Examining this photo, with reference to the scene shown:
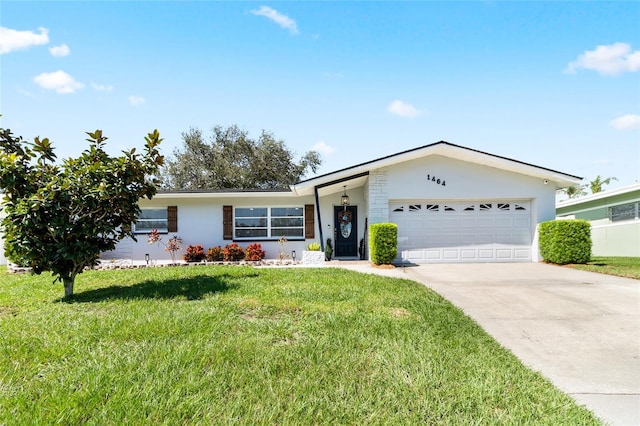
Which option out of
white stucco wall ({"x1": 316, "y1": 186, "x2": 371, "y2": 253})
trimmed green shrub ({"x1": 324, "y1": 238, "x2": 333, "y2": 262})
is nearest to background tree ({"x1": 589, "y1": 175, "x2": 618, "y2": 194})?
white stucco wall ({"x1": 316, "y1": 186, "x2": 371, "y2": 253})

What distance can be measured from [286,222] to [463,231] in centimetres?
668

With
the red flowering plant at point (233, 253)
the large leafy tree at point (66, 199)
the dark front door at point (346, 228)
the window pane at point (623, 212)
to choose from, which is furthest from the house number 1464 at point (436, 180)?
the window pane at point (623, 212)

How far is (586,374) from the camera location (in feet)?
10.7

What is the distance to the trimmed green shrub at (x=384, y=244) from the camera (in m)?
10.9

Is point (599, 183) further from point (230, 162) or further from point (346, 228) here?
point (230, 162)

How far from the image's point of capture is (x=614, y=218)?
16.5 meters

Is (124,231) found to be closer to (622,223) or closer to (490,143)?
(490,143)

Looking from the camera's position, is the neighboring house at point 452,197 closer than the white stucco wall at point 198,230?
Yes

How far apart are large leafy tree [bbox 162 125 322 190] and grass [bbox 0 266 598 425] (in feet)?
64.5

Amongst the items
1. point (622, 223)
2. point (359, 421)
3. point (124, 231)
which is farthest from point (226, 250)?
point (622, 223)

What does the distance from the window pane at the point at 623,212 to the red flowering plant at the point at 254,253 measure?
16.1 metres

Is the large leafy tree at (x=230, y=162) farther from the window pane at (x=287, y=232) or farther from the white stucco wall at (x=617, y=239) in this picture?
the white stucco wall at (x=617, y=239)

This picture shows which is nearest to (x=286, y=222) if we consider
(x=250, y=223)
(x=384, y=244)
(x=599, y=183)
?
(x=250, y=223)

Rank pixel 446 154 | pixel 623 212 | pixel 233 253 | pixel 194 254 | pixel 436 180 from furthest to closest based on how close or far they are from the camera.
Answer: pixel 623 212
pixel 194 254
pixel 233 253
pixel 436 180
pixel 446 154
